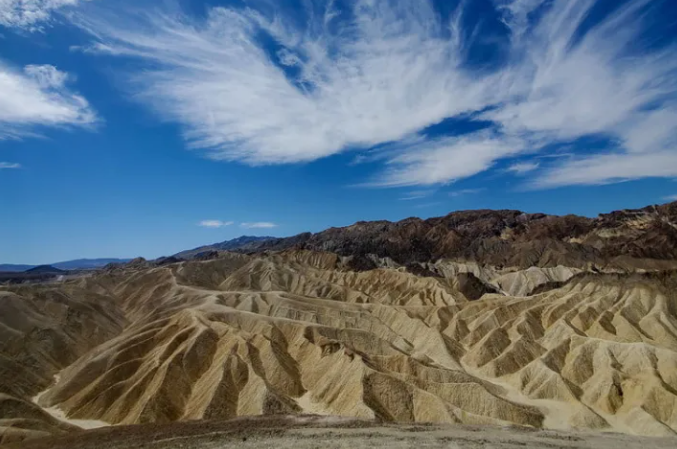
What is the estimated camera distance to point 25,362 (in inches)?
2442

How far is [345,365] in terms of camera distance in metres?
55.0

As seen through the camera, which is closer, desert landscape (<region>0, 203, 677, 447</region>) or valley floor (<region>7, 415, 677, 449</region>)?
valley floor (<region>7, 415, 677, 449</region>)

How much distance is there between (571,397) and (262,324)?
43.4 m

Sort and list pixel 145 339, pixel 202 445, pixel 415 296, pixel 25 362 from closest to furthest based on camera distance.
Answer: pixel 202 445 < pixel 25 362 < pixel 145 339 < pixel 415 296

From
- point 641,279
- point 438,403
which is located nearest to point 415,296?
point 641,279

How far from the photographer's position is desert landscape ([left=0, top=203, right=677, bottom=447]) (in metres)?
39.9

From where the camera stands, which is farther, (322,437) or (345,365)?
(345,365)

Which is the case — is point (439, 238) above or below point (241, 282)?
above

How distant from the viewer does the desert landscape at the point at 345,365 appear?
1571 inches

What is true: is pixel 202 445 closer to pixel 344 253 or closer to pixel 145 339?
pixel 145 339

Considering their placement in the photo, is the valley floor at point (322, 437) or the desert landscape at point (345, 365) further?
the desert landscape at point (345, 365)

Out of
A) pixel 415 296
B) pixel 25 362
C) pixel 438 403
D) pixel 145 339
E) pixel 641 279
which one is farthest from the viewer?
pixel 415 296

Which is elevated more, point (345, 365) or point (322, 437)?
point (345, 365)

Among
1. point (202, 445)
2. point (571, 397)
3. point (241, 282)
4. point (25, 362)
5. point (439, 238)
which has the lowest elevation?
point (571, 397)
